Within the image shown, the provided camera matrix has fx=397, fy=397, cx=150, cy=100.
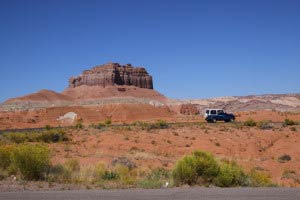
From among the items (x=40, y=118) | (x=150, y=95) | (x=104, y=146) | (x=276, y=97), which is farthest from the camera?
(x=150, y=95)

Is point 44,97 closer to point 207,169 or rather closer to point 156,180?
point 156,180

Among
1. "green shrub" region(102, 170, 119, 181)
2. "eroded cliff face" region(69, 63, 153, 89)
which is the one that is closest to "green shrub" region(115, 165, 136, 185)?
"green shrub" region(102, 170, 119, 181)

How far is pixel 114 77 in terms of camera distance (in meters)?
177

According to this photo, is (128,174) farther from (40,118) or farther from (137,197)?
(40,118)

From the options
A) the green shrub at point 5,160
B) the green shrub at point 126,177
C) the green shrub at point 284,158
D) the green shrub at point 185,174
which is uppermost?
the green shrub at point 5,160

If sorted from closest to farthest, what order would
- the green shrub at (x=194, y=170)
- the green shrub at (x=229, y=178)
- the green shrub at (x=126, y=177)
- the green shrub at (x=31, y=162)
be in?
1. the green shrub at (x=229, y=178)
2. the green shrub at (x=194, y=170)
3. the green shrub at (x=126, y=177)
4. the green shrub at (x=31, y=162)

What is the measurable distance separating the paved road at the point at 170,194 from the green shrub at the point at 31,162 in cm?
310

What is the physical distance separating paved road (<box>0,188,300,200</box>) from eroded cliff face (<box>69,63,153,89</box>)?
16312 centimetres

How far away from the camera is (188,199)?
37.3 feet

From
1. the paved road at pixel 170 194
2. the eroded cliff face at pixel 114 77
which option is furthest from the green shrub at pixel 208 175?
the eroded cliff face at pixel 114 77

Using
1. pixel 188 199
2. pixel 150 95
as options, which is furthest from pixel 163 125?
pixel 150 95

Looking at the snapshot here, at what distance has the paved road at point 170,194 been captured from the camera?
1156 centimetres

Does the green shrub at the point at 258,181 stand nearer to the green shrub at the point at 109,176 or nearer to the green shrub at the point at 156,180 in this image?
the green shrub at the point at 156,180

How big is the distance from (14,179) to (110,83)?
161 meters
